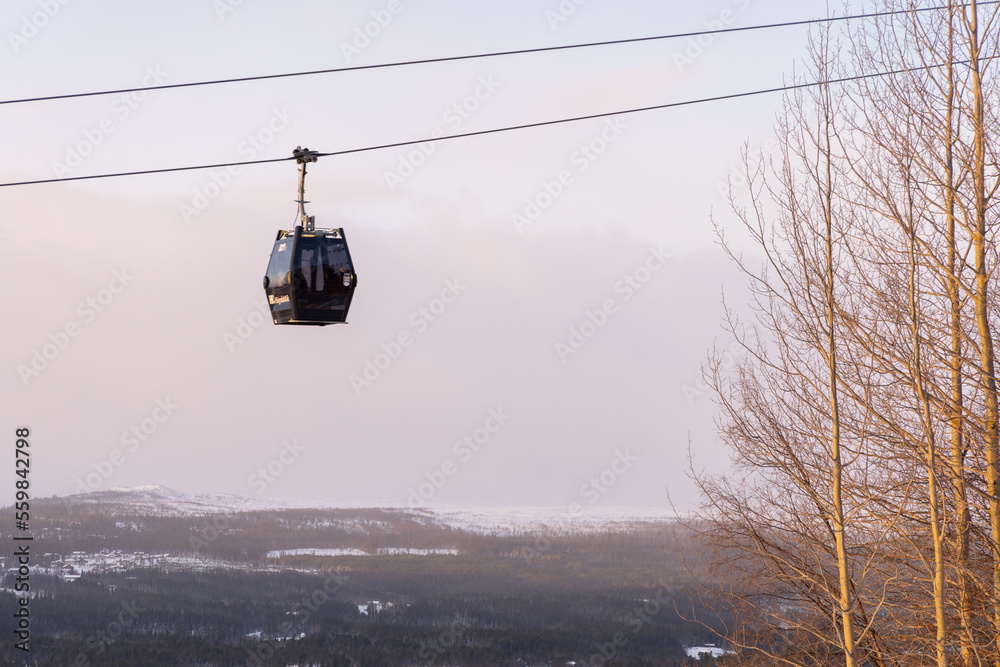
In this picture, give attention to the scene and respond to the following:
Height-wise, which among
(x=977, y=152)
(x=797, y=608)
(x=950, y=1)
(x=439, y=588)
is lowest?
(x=439, y=588)

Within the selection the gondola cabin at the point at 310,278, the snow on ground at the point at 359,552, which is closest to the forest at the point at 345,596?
the snow on ground at the point at 359,552

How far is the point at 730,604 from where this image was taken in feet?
41.4

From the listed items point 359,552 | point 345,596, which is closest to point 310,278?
point 345,596

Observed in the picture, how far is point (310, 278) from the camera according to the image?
33.4ft

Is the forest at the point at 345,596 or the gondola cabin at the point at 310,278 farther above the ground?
the gondola cabin at the point at 310,278

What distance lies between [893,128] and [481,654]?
7691 cm

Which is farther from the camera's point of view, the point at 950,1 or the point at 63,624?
the point at 63,624

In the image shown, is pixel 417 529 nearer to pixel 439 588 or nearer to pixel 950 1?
pixel 439 588

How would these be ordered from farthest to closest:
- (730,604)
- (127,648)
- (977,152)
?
(127,648) < (730,604) < (977,152)

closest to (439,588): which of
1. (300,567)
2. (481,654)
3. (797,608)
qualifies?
(300,567)

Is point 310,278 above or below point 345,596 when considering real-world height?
above

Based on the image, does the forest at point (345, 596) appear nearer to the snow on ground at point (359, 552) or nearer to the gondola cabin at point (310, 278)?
the snow on ground at point (359, 552)

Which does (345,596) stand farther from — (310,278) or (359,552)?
(310,278)

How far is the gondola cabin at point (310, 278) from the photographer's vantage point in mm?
10156
